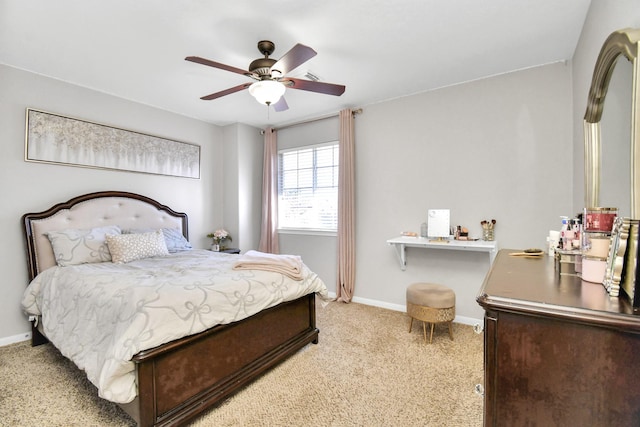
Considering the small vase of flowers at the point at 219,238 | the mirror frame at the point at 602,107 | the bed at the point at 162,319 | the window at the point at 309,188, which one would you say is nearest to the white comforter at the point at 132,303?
the bed at the point at 162,319

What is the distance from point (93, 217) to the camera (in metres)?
3.16

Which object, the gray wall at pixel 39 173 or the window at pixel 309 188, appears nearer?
the gray wall at pixel 39 173

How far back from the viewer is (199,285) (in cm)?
190

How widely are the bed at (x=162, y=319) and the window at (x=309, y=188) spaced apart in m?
1.63

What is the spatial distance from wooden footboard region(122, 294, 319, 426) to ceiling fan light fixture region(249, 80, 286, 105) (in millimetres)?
1577

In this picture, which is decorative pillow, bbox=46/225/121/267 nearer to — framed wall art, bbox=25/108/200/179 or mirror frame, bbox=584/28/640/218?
framed wall art, bbox=25/108/200/179

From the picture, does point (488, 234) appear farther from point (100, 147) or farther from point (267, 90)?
point (100, 147)

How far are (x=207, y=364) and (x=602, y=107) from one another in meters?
2.61

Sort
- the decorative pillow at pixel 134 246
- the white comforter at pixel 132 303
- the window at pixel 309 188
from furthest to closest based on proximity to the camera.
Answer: the window at pixel 309 188 < the decorative pillow at pixel 134 246 < the white comforter at pixel 132 303

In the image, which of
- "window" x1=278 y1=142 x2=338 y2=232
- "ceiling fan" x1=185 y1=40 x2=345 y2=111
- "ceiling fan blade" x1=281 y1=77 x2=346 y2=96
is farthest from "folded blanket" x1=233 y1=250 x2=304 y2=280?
"window" x1=278 y1=142 x2=338 y2=232

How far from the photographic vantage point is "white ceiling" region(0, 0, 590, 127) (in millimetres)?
1976

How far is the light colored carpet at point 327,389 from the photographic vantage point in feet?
5.74

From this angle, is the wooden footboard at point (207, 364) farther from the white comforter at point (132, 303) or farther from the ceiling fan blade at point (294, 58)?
the ceiling fan blade at point (294, 58)

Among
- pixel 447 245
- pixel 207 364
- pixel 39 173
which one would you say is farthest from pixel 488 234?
pixel 39 173
